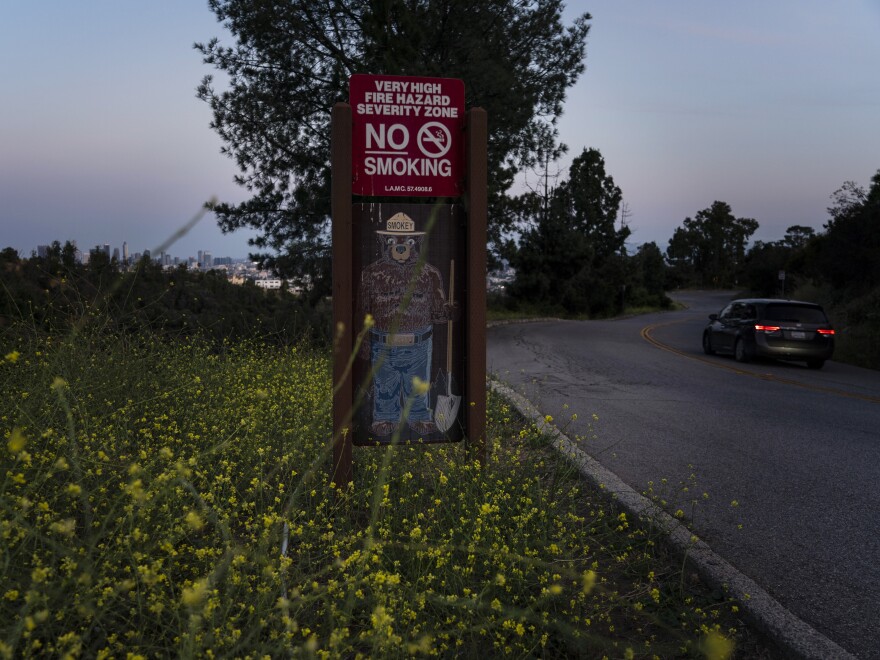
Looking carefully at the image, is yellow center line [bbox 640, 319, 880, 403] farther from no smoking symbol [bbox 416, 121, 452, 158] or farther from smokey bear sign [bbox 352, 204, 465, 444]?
no smoking symbol [bbox 416, 121, 452, 158]

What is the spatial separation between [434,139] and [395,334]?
150 centimetres

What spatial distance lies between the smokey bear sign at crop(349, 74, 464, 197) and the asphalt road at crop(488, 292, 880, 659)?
2990 mm

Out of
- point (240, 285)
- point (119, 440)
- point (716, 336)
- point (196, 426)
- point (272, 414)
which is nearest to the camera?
point (119, 440)

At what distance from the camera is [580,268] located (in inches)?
1788

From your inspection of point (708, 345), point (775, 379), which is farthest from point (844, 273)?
point (775, 379)

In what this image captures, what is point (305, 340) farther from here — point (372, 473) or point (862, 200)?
point (862, 200)

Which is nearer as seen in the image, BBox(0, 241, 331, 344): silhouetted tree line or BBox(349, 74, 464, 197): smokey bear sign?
BBox(349, 74, 464, 197): smokey bear sign

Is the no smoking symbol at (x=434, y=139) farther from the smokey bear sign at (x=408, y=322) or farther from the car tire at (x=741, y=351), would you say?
the car tire at (x=741, y=351)

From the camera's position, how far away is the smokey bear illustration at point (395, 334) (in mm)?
5613

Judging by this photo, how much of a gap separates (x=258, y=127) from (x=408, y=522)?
15.8 meters

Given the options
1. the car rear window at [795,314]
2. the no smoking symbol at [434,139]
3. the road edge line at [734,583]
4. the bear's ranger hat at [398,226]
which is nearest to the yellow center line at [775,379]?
the car rear window at [795,314]

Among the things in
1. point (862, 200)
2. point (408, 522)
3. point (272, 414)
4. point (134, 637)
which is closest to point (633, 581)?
point (408, 522)

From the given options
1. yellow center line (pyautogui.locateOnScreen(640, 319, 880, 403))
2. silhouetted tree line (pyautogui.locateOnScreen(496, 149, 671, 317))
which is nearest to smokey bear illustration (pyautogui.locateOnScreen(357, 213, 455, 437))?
yellow center line (pyautogui.locateOnScreen(640, 319, 880, 403))

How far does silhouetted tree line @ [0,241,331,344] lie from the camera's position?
30.5ft
